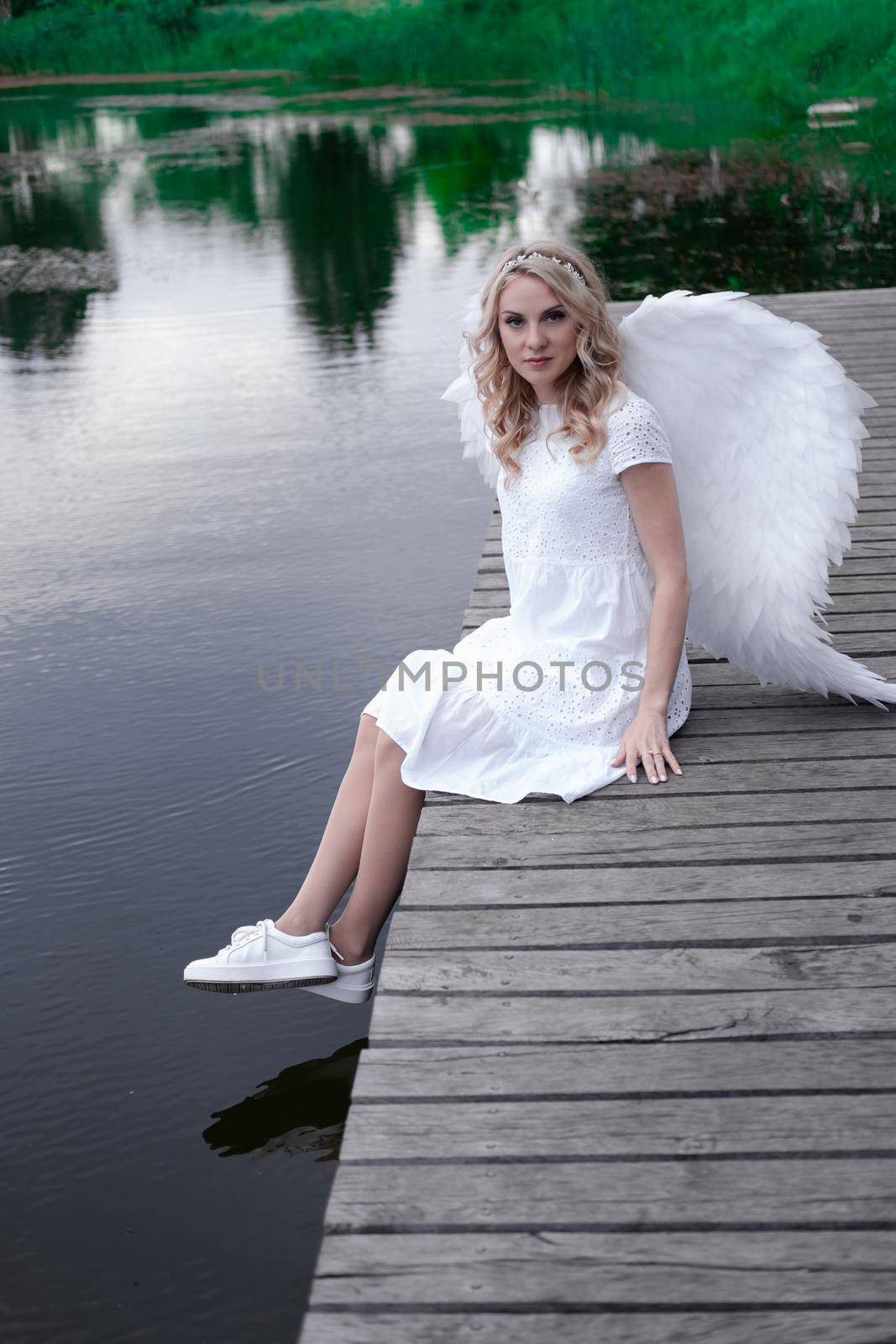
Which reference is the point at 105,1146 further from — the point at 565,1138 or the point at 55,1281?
the point at 565,1138

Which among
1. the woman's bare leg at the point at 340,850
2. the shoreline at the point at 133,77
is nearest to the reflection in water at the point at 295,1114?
the woman's bare leg at the point at 340,850

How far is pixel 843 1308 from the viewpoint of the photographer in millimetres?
1389

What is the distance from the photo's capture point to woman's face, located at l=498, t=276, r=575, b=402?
7.70 feet

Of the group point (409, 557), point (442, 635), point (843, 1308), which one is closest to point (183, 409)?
point (409, 557)

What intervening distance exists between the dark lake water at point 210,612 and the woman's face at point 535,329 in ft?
3.83

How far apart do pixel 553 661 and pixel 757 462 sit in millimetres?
533

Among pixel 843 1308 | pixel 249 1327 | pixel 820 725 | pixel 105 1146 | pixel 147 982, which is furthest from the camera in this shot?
pixel 147 982

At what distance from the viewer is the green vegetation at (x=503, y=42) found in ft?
59.8

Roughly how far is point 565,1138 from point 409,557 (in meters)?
3.44

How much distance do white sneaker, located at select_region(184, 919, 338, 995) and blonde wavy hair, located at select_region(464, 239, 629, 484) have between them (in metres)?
0.84

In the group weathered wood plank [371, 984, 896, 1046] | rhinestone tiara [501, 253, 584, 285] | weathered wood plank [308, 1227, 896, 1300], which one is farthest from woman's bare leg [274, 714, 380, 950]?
weathered wood plank [308, 1227, 896, 1300]

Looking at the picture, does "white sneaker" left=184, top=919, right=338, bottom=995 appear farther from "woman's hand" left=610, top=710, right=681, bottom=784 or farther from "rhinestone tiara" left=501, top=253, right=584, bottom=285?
"rhinestone tiara" left=501, top=253, right=584, bottom=285

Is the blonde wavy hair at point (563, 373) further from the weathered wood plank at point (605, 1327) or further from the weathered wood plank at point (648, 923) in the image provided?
the weathered wood plank at point (605, 1327)

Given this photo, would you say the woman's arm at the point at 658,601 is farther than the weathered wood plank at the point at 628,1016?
Yes
